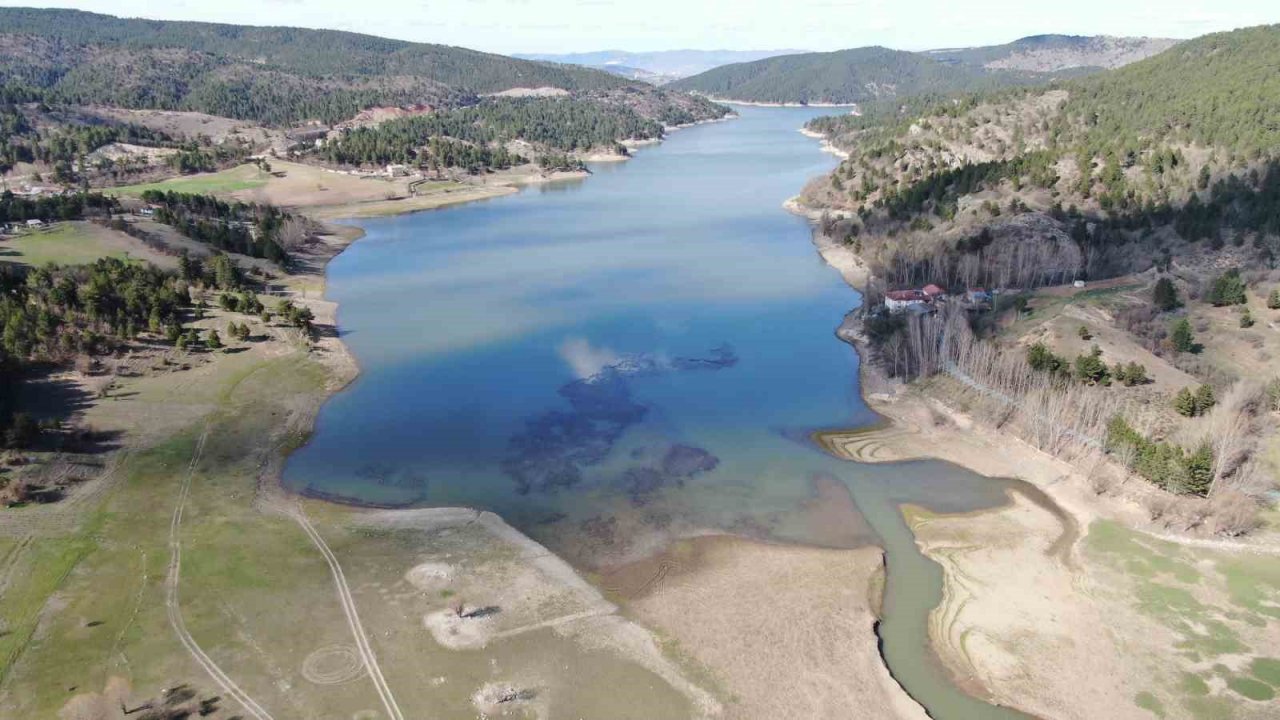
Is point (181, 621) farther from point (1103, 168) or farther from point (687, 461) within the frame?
point (1103, 168)

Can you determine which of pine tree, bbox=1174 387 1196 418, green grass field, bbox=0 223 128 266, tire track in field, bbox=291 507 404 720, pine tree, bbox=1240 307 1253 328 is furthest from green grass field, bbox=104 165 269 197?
pine tree, bbox=1240 307 1253 328

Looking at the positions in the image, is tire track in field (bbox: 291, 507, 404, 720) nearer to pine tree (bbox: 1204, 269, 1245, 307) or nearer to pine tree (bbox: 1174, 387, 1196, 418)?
pine tree (bbox: 1174, 387, 1196, 418)

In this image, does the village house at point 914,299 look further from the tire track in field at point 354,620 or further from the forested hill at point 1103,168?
the tire track in field at point 354,620

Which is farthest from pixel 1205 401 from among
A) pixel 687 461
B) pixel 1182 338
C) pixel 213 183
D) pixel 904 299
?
pixel 213 183

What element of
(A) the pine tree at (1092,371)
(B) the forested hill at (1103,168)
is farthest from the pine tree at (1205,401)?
(B) the forested hill at (1103,168)

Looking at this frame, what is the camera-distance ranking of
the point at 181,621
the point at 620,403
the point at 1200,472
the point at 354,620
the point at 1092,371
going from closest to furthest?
the point at 181,621
the point at 354,620
the point at 1200,472
the point at 1092,371
the point at 620,403
